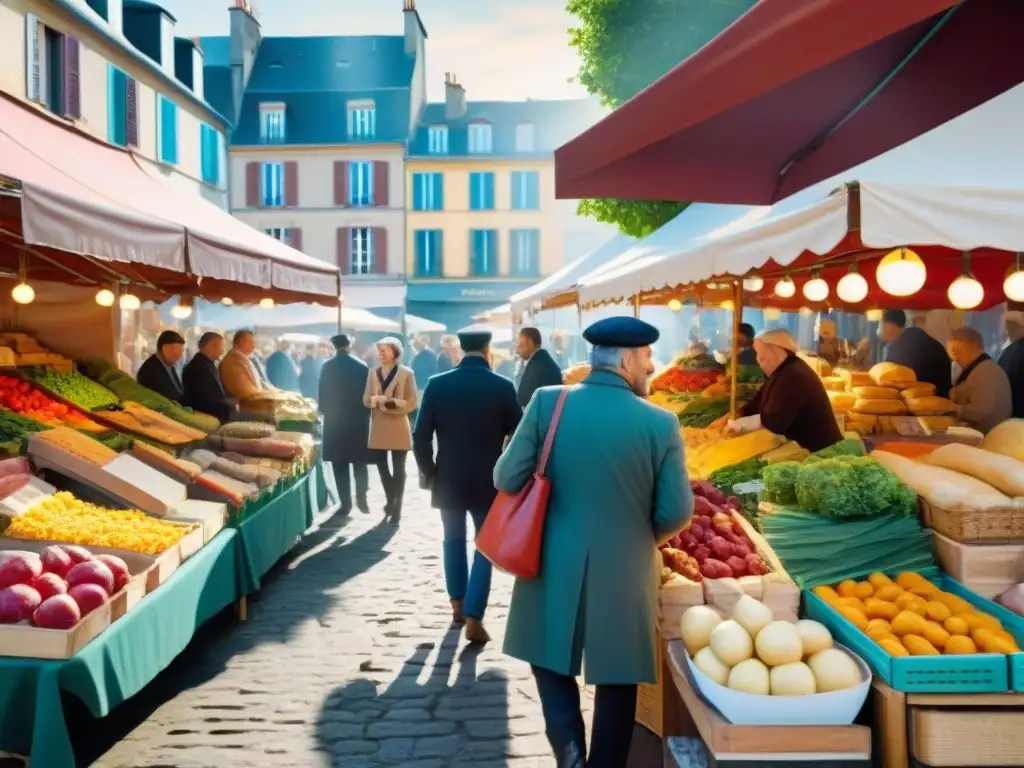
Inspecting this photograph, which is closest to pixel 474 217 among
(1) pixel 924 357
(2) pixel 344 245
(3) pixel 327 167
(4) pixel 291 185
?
(2) pixel 344 245

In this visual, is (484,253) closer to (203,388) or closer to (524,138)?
(524,138)

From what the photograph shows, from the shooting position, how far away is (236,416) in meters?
10.5

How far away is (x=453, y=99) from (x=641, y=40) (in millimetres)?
A: 26601

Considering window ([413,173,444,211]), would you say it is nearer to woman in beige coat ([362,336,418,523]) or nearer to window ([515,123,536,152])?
window ([515,123,536,152])

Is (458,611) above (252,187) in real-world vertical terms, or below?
below

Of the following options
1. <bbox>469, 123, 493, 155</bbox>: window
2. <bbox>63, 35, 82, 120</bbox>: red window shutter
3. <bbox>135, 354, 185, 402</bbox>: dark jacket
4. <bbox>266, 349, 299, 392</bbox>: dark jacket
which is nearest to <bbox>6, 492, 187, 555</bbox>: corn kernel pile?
<bbox>135, 354, 185, 402</bbox>: dark jacket

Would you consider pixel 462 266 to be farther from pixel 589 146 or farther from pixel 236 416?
pixel 589 146

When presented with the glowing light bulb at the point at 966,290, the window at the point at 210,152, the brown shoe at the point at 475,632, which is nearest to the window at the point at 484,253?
the window at the point at 210,152

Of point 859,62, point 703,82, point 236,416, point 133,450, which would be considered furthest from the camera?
point 236,416

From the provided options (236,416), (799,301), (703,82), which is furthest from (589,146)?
(799,301)

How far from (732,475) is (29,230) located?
158 inches

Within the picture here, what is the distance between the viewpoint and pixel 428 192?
39.9 meters

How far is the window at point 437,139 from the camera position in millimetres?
40281

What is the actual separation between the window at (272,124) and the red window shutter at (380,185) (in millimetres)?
3912
